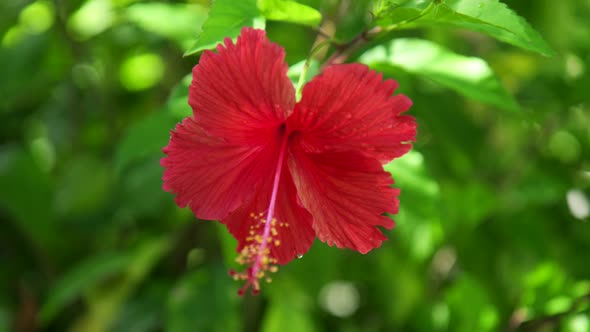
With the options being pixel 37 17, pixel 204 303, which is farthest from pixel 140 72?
pixel 204 303

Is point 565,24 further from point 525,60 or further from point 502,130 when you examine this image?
point 502,130

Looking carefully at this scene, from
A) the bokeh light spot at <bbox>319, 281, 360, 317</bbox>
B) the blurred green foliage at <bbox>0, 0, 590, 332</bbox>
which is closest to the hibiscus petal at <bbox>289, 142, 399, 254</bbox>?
the blurred green foliage at <bbox>0, 0, 590, 332</bbox>

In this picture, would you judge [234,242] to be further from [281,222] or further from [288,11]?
[288,11]

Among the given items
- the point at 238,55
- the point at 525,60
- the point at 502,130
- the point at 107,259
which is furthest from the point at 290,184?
the point at 502,130

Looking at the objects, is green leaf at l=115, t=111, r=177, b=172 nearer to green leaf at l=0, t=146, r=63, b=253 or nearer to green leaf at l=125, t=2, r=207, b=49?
green leaf at l=125, t=2, r=207, b=49

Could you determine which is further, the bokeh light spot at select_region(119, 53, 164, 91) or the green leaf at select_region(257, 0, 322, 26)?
the bokeh light spot at select_region(119, 53, 164, 91)

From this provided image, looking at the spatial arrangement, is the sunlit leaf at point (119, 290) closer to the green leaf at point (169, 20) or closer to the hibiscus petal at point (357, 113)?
the green leaf at point (169, 20)
